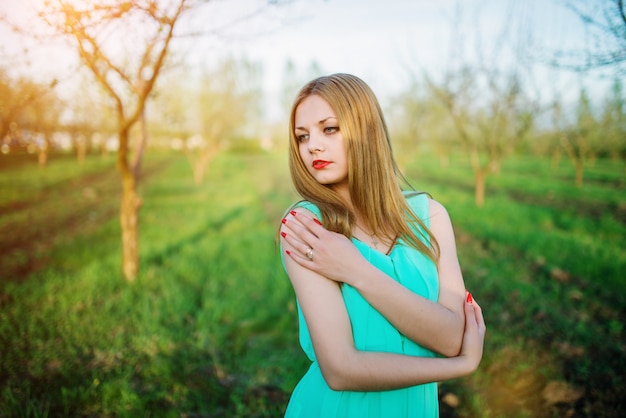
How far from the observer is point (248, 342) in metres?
3.93

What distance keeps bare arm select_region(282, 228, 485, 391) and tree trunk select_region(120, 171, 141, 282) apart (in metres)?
3.83

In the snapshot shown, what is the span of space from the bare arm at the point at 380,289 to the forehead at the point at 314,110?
0.41m

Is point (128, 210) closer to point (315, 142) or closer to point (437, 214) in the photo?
point (315, 142)

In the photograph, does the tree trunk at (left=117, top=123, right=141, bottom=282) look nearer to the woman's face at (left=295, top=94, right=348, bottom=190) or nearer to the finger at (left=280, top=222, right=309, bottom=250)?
the woman's face at (left=295, top=94, right=348, bottom=190)

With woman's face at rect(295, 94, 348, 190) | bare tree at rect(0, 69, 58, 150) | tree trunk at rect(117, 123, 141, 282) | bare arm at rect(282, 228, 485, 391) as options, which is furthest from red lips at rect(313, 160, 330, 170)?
tree trunk at rect(117, 123, 141, 282)

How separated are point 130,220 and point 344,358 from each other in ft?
14.1

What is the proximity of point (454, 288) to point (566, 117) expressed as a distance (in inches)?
617

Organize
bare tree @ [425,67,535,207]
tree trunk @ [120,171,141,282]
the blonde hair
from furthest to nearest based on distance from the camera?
bare tree @ [425,67,535,207] < tree trunk @ [120,171,141,282] < the blonde hair

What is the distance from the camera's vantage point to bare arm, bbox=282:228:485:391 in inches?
45.3

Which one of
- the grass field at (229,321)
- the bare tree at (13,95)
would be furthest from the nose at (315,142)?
the grass field at (229,321)

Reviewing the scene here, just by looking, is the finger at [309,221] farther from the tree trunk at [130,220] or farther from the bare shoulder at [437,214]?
the tree trunk at [130,220]

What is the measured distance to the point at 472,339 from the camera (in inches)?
52.1

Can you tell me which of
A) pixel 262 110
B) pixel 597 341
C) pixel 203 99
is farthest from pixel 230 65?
pixel 262 110

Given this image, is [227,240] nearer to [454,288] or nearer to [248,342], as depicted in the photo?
[248,342]
